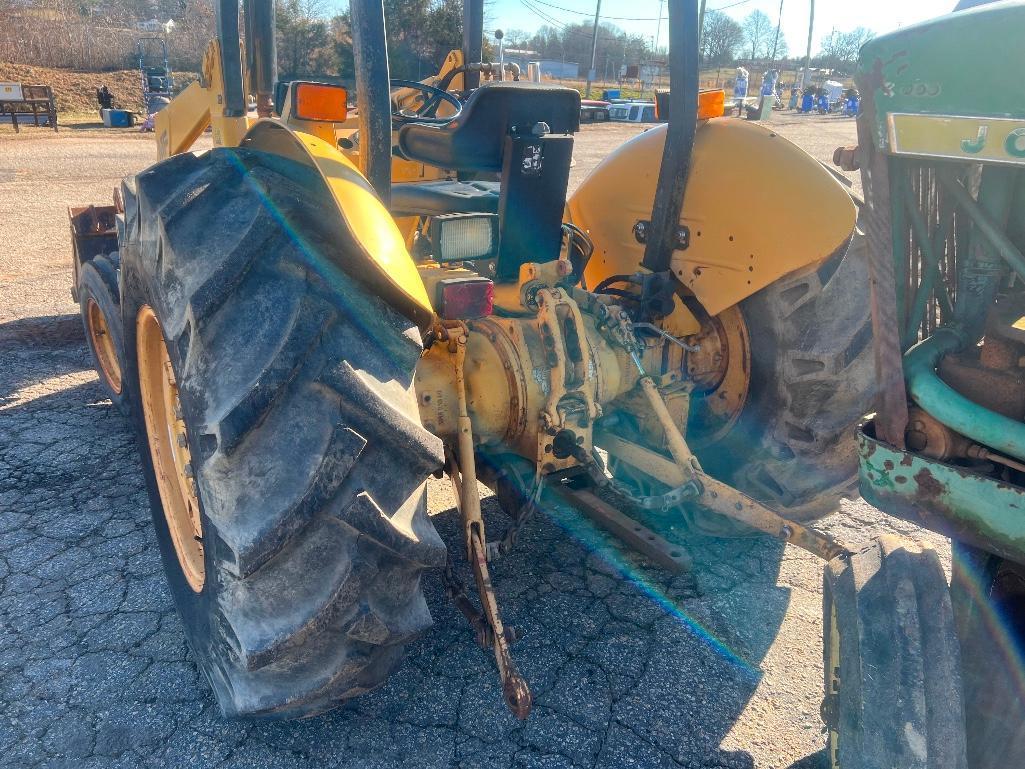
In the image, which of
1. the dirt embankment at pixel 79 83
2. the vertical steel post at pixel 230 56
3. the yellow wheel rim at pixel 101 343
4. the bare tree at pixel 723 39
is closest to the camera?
the vertical steel post at pixel 230 56

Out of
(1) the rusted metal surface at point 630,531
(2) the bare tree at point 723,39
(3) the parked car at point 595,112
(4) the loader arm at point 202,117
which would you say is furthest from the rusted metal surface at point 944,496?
(2) the bare tree at point 723,39

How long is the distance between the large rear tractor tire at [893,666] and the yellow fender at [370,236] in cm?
114

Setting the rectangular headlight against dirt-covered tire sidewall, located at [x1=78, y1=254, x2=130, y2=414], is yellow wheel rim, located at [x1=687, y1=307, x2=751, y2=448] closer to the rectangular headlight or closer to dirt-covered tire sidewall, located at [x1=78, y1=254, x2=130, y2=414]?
the rectangular headlight

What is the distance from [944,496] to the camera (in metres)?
1.52

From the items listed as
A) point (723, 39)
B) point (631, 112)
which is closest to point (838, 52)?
point (723, 39)

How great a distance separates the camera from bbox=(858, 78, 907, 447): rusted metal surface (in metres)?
1.54

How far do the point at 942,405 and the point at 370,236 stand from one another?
47.2 inches

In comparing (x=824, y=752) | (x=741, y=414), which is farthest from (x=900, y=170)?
(x=824, y=752)

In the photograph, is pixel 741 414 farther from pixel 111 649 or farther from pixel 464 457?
pixel 111 649

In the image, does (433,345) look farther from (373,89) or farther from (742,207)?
(742,207)

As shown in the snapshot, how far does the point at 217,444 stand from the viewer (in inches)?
62.2

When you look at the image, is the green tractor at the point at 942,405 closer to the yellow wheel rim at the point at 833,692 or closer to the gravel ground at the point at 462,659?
the yellow wheel rim at the point at 833,692

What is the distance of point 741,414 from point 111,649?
2115 mm

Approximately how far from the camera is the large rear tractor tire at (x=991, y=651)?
1.71 meters
